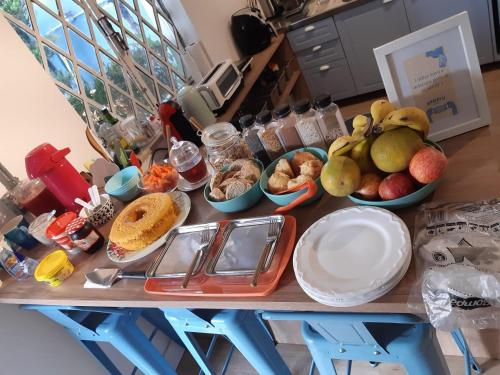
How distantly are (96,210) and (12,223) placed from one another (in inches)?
15.9

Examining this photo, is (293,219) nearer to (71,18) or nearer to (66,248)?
(66,248)

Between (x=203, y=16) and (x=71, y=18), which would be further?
(x=203, y=16)

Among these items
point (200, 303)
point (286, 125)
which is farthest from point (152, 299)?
point (286, 125)

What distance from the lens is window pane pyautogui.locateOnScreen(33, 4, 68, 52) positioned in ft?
6.77

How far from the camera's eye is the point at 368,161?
0.81 meters

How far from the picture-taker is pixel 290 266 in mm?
787

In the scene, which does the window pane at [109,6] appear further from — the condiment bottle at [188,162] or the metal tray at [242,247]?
the metal tray at [242,247]

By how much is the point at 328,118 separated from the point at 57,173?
1.06m

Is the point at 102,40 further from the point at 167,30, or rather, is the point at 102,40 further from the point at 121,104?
the point at 167,30

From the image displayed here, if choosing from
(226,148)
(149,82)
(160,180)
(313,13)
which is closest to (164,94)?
(149,82)

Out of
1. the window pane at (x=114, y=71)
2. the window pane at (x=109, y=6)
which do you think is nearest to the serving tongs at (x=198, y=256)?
the window pane at (x=114, y=71)

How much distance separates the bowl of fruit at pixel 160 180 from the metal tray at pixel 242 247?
1.38 feet

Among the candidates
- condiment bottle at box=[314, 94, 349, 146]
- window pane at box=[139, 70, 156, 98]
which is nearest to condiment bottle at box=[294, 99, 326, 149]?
condiment bottle at box=[314, 94, 349, 146]

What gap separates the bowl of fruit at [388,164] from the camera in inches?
28.9
